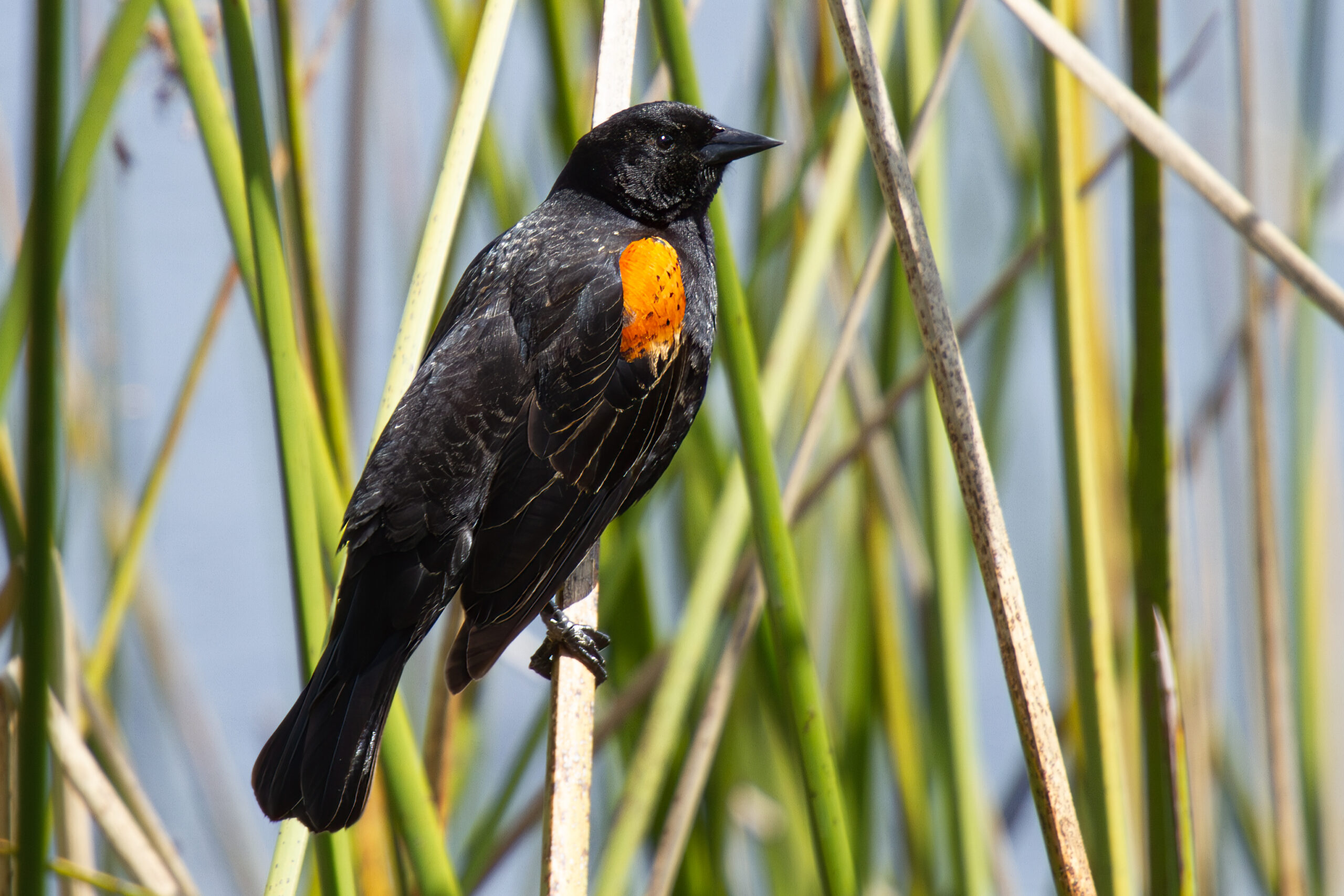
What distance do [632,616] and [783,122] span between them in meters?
1.11

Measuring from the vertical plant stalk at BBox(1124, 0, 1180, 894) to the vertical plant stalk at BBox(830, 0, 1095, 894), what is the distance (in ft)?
0.69

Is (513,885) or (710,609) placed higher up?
(710,609)

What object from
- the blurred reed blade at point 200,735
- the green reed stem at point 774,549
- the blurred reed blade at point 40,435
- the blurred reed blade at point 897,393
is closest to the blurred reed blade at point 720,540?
the green reed stem at point 774,549

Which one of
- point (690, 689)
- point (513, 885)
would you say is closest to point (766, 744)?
point (690, 689)

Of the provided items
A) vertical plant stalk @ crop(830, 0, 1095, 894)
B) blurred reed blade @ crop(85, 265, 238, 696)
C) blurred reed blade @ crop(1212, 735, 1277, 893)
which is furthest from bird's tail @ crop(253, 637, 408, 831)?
blurred reed blade @ crop(1212, 735, 1277, 893)

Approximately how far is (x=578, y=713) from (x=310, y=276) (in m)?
0.63

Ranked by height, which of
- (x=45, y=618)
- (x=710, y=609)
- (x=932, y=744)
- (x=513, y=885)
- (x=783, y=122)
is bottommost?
(x=513, y=885)

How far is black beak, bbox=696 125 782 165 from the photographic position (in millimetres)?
1704

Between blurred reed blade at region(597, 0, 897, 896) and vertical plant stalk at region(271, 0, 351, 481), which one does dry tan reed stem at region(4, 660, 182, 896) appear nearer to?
vertical plant stalk at region(271, 0, 351, 481)

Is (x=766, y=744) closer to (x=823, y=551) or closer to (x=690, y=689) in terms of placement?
(x=823, y=551)

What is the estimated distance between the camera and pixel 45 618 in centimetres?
97

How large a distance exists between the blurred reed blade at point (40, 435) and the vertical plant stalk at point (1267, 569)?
5.35 feet

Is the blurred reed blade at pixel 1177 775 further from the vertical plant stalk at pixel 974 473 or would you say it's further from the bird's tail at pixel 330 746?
the bird's tail at pixel 330 746

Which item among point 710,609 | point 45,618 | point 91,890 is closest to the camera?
point 45,618
